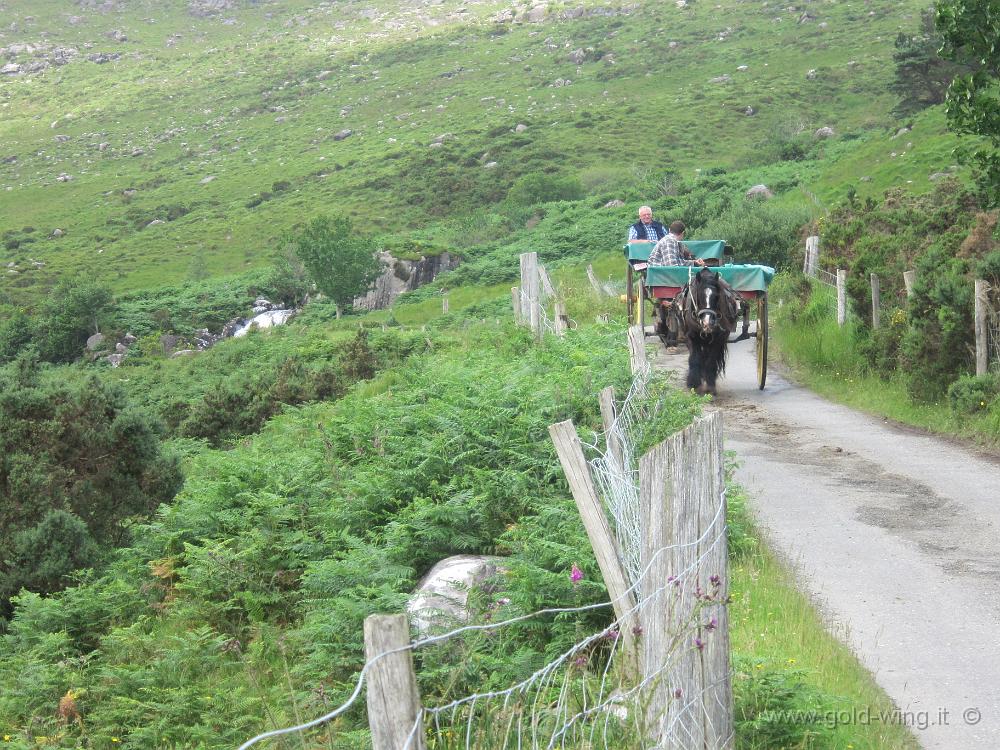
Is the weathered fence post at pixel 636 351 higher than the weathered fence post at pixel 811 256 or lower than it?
higher

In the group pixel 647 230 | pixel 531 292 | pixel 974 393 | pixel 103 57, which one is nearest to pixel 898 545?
pixel 974 393

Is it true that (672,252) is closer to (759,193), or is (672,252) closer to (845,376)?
(845,376)

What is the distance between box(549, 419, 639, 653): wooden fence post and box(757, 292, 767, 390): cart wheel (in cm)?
1240

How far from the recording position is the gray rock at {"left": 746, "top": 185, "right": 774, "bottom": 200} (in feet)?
178

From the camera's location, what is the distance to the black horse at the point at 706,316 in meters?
15.4

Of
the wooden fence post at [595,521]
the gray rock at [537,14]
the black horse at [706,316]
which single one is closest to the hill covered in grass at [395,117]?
the gray rock at [537,14]

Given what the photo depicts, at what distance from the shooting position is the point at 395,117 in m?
128

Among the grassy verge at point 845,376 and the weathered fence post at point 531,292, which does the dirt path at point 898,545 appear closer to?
the grassy verge at point 845,376

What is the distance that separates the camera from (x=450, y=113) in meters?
125

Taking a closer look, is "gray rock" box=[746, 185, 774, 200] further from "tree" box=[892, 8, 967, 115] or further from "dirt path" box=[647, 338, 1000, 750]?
"dirt path" box=[647, 338, 1000, 750]

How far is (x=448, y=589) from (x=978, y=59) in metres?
9.41

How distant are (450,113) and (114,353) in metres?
63.0

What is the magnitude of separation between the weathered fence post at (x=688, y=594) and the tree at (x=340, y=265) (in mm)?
67646

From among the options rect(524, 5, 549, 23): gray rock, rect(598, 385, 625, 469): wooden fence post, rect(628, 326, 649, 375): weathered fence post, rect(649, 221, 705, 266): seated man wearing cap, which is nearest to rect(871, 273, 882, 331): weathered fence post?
rect(649, 221, 705, 266): seated man wearing cap
